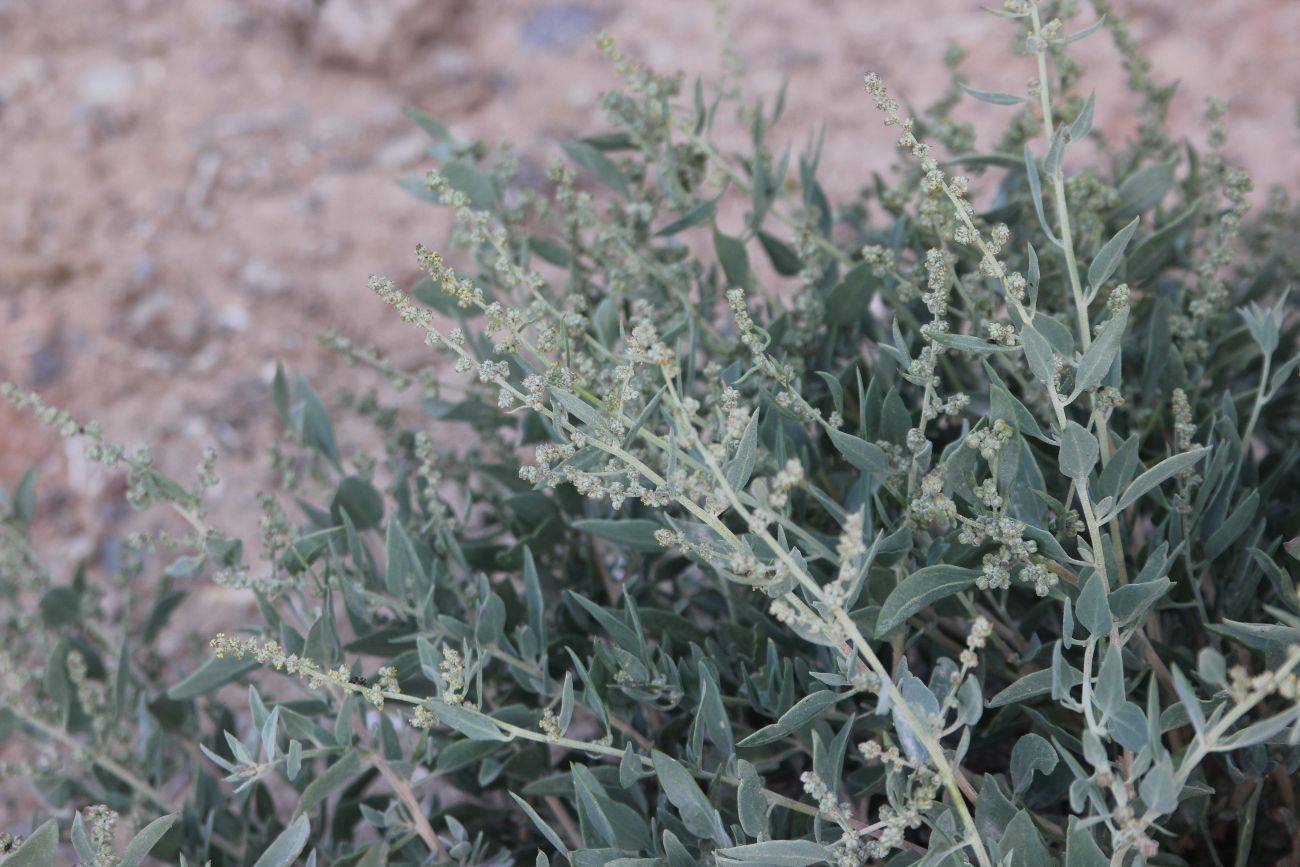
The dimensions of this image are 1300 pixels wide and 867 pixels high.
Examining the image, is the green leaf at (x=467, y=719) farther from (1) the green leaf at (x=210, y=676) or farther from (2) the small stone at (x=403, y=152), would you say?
(2) the small stone at (x=403, y=152)

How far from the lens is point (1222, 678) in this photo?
92 centimetres

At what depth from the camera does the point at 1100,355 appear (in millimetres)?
1062

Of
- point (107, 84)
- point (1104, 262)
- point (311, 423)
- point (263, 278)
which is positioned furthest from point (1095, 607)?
point (107, 84)

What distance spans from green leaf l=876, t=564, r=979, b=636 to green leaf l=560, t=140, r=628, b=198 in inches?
32.1


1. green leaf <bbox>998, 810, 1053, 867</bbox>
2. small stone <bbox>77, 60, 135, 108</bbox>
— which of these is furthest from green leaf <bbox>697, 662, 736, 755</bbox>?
small stone <bbox>77, 60, 135, 108</bbox>

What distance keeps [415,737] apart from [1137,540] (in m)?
1.16

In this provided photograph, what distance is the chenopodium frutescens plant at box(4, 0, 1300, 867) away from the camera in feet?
3.51

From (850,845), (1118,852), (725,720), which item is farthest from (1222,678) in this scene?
(725,720)

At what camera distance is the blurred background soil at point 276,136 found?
3203 millimetres

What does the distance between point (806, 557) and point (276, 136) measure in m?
3.13

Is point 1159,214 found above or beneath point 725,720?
above

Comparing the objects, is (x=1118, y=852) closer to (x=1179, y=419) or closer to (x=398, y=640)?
(x=1179, y=419)

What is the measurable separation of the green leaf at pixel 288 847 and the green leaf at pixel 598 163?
0.93 m

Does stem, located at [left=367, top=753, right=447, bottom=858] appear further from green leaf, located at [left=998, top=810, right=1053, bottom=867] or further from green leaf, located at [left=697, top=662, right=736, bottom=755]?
green leaf, located at [left=998, top=810, right=1053, bottom=867]
